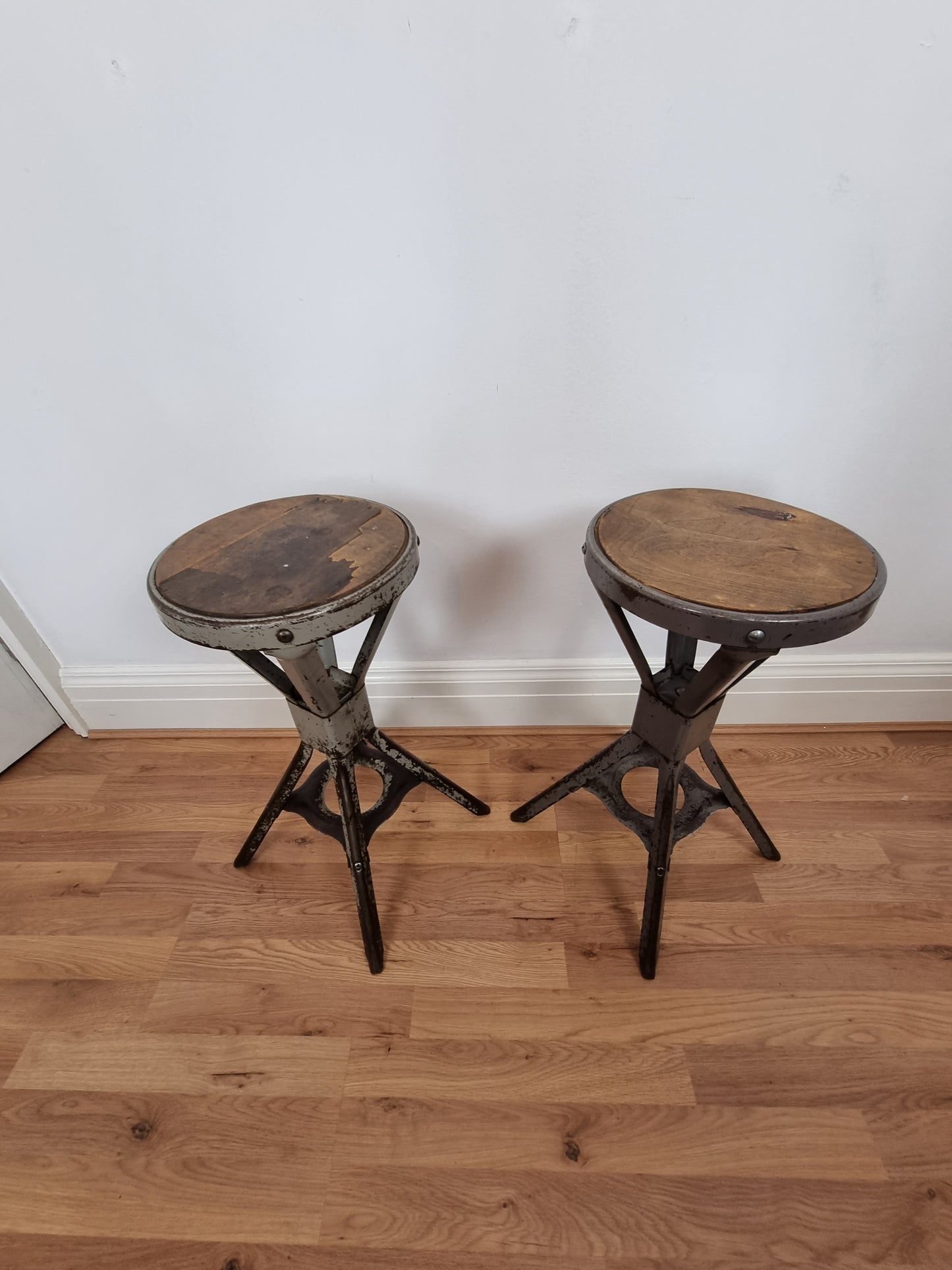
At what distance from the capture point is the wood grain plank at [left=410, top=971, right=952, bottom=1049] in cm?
100

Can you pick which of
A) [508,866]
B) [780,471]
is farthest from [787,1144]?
[780,471]

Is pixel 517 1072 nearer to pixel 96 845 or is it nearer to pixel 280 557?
pixel 280 557

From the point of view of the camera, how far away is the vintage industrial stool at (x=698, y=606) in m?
0.75

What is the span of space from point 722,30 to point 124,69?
37.2 inches

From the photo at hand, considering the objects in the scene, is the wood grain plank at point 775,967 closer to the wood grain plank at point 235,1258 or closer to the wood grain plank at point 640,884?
the wood grain plank at point 640,884

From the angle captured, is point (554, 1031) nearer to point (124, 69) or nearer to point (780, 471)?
point (780, 471)

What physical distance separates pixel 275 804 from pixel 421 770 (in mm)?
310

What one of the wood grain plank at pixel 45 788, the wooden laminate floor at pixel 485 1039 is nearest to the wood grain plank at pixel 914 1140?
the wooden laminate floor at pixel 485 1039

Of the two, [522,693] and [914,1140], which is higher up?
[522,693]

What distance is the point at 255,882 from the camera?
128 cm

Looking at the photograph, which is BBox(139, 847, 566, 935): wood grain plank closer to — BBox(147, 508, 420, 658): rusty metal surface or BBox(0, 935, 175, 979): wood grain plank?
BBox(0, 935, 175, 979): wood grain plank

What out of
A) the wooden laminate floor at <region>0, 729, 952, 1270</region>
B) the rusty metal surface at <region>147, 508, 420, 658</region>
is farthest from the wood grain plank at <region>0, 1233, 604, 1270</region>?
the rusty metal surface at <region>147, 508, 420, 658</region>

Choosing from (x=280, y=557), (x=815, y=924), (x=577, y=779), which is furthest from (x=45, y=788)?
(x=815, y=924)

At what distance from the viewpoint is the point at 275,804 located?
1.23 metres
